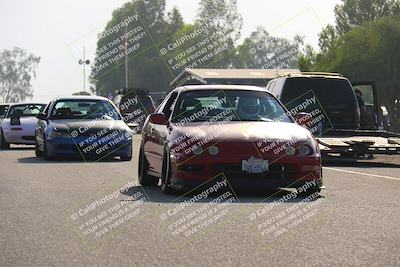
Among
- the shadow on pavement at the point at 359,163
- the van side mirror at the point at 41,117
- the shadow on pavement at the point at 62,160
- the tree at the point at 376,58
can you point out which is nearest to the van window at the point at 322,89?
the shadow on pavement at the point at 359,163

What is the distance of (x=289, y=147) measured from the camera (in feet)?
39.9

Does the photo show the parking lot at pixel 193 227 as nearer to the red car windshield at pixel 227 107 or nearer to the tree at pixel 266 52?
the red car windshield at pixel 227 107

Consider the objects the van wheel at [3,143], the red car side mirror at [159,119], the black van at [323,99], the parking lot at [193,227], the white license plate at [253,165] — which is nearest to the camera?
the parking lot at [193,227]

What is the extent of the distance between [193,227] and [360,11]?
7869cm

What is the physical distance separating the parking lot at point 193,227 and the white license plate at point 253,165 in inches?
14.2

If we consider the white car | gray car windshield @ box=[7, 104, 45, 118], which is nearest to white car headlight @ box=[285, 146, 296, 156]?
the white car

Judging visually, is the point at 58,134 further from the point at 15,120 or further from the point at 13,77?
the point at 13,77

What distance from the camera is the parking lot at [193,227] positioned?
7.62m

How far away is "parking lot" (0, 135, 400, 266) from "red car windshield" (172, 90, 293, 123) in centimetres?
111

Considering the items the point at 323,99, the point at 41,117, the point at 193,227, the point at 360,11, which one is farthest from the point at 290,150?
the point at 360,11

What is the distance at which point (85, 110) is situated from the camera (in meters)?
22.4

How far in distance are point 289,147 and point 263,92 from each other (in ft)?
6.22

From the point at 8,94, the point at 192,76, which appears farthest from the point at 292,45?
the point at 192,76

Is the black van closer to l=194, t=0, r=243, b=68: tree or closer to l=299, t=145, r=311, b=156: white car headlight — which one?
l=299, t=145, r=311, b=156: white car headlight
